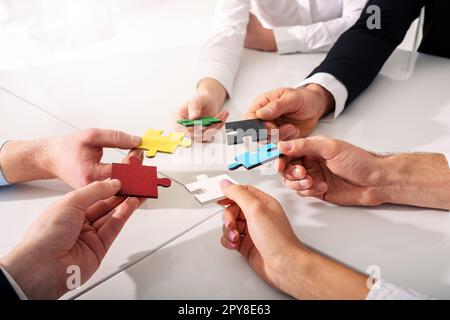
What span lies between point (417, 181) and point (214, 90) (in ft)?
2.02

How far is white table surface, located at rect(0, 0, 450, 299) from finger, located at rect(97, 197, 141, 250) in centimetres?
2

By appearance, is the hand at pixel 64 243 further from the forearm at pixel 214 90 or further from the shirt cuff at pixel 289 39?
the shirt cuff at pixel 289 39

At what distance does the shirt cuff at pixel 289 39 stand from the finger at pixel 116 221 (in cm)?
91

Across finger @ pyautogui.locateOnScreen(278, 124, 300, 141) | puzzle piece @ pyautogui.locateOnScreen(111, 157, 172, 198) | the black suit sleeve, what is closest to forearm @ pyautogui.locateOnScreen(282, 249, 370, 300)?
puzzle piece @ pyautogui.locateOnScreen(111, 157, 172, 198)

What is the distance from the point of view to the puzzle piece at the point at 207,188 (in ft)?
2.73

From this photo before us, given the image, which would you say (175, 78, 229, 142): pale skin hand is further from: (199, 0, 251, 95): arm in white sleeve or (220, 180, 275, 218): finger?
(220, 180, 275, 218): finger

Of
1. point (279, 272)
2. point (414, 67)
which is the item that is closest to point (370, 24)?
point (414, 67)

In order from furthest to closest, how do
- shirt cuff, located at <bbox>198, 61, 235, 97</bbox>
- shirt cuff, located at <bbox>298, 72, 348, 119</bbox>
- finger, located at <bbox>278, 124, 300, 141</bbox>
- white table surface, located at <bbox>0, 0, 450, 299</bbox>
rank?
shirt cuff, located at <bbox>198, 61, 235, 97</bbox> → shirt cuff, located at <bbox>298, 72, 348, 119</bbox> → finger, located at <bbox>278, 124, 300, 141</bbox> → white table surface, located at <bbox>0, 0, 450, 299</bbox>

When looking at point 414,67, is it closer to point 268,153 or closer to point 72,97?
point 268,153

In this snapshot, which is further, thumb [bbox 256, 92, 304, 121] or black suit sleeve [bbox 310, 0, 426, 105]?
black suit sleeve [bbox 310, 0, 426, 105]

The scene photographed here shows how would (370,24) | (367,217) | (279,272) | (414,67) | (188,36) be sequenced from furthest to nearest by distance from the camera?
(188,36)
(414,67)
(370,24)
(367,217)
(279,272)

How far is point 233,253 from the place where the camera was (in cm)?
75

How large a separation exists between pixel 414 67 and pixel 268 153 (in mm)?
807

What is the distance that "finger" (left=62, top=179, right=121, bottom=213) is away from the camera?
73 centimetres
